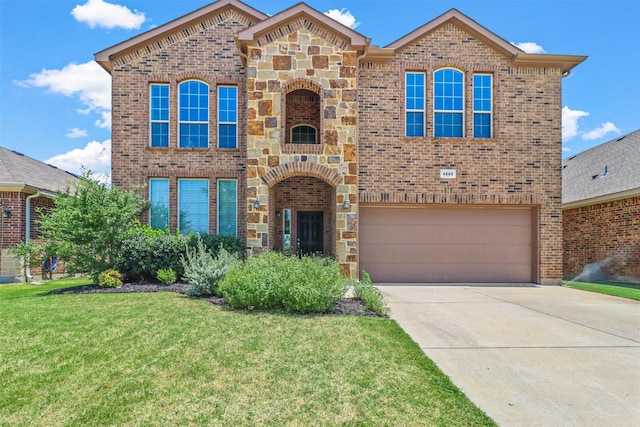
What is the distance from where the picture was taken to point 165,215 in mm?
12344

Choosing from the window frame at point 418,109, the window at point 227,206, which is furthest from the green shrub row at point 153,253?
the window frame at point 418,109

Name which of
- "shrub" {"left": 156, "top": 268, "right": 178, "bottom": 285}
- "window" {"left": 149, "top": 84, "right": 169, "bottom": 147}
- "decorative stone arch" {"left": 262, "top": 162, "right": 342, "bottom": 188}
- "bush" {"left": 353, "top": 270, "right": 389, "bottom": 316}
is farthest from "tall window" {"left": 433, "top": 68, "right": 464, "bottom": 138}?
"shrub" {"left": 156, "top": 268, "right": 178, "bottom": 285}

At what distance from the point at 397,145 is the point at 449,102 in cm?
232

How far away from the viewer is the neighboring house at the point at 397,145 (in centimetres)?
1173

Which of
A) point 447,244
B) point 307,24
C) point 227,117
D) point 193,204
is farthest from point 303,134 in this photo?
point 447,244

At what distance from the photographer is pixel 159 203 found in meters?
12.3

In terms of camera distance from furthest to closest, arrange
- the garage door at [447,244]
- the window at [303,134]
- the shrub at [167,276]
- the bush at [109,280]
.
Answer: the window at [303,134]
the garage door at [447,244]
the shrub at [167,276]
the bush at [109,280]

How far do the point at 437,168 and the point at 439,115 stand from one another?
179cm

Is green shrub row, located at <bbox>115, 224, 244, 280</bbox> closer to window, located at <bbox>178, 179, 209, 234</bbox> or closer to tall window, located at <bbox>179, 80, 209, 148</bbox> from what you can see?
window, located at <bbox>178, 179, 209, 234</bbox>

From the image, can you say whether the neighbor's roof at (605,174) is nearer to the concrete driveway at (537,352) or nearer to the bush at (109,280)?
the concrete driveway at (537,352)

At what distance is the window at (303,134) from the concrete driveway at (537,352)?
20.1 feet

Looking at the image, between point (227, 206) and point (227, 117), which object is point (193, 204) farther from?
point (227, 117)

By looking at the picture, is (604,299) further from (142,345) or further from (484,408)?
(142,345)

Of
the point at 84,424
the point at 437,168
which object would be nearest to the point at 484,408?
the point at 84,424
